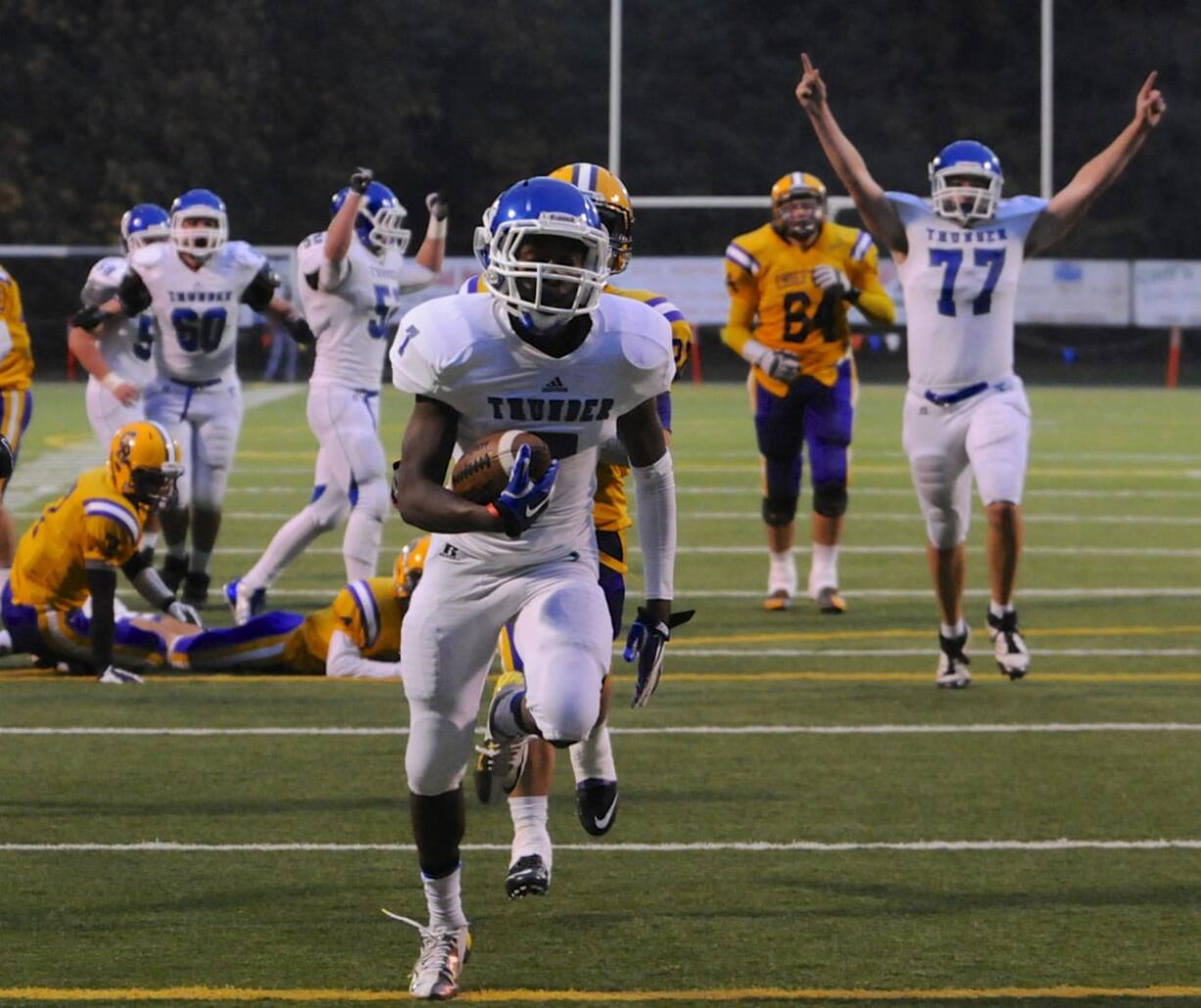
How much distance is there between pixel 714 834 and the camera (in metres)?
5.95

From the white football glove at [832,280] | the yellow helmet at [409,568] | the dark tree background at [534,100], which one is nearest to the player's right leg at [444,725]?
the yellow helmet at [409,568]

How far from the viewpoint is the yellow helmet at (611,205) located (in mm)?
5340

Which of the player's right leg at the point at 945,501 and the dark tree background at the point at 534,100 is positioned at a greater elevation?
the dark tree background at the point at 534,100

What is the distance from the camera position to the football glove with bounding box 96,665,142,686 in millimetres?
8102

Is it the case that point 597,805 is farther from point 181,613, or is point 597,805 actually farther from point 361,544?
point 361,544

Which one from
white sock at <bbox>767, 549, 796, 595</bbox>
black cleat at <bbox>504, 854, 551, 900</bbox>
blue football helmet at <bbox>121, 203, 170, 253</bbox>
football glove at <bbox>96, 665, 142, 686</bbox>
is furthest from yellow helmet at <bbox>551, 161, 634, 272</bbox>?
blue football helmet at <bbox>121, 203, 170, 253</bbox>

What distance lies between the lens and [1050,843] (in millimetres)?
5836

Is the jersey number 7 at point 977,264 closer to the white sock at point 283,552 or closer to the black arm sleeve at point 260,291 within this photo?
the white sock at point 283,552

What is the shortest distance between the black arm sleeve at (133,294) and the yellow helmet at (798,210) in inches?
102

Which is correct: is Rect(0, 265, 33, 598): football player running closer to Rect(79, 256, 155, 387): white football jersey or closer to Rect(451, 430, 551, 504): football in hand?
Rect(79, 256, 155, 387): white football jersey

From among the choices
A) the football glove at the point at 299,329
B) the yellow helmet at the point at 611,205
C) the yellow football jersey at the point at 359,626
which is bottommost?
the yellow football jersey at the point at 359,626

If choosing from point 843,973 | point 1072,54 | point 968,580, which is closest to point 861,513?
point 968,580

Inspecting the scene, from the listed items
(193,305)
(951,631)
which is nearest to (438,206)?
(193,305)

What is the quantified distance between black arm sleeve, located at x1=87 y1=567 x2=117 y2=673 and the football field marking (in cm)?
59
